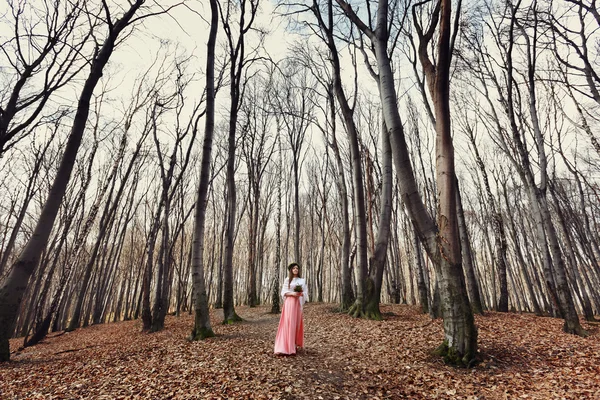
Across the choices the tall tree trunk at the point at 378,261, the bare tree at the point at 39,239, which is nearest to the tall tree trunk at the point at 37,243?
the bare tree at the point at 39,239

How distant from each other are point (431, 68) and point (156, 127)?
10.1 meters

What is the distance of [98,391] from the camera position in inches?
134

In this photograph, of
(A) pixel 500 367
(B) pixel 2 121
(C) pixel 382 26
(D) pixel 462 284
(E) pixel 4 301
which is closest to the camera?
(A) pixel 500 367

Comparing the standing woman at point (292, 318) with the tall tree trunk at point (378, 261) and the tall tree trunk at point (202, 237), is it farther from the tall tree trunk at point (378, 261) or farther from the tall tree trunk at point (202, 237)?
the tall tree trunk at point (378, 261)

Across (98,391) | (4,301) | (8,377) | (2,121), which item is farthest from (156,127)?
(98,391)

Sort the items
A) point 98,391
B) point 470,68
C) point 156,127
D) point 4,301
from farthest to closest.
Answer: point 156,127 < point 470,68 < point 4,301 < point 98,391

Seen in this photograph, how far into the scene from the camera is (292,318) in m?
5.11

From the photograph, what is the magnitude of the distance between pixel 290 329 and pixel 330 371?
1.14 m

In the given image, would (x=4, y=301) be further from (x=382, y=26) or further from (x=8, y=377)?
(x=382, y=26)

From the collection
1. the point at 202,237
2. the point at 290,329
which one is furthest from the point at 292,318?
the point at 202,237

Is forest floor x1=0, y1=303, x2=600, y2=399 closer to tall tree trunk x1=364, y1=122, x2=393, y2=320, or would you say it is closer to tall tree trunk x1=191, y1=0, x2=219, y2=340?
tall tree trunk x1=191, y1=0, x2=219, y2=340

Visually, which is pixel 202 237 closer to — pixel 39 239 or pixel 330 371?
pixel 39 239

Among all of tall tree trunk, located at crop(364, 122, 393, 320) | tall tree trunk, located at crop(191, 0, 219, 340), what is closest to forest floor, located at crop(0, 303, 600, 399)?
tall tree trunk, located at crop(191, 0, 219, 340)

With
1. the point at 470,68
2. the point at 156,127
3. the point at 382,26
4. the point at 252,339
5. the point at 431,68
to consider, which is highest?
the point at 470,68
